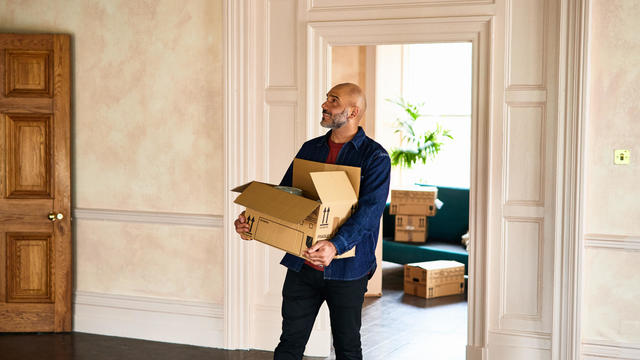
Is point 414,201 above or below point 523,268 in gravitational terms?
above

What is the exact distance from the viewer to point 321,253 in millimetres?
2980

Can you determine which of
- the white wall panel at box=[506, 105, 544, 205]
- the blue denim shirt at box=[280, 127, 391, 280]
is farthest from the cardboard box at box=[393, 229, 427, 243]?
the blue denim shirt at box=[280, 127, 391, 280]

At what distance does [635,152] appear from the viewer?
13.8ft

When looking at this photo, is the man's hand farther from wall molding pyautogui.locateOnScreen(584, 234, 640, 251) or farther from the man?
wall molding pyautogui.locateOnScreen(584, 234, 640, 251)

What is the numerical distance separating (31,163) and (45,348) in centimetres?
136

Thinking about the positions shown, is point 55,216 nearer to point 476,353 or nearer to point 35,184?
point 35,184

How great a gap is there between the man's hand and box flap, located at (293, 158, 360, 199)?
242 mm

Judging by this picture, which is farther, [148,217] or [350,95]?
[148,217]

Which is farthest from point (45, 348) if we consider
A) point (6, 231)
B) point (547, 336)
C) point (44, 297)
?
point (547, 336)

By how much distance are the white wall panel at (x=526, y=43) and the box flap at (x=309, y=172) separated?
5.63 feet

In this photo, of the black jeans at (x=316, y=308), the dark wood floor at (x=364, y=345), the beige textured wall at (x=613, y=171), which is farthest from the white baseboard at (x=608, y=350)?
the black jeans at (x=316, y=308)

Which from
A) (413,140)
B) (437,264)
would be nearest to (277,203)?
(437,264)

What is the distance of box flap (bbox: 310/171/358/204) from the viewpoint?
294 cm

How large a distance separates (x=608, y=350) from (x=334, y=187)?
92.8 inches
